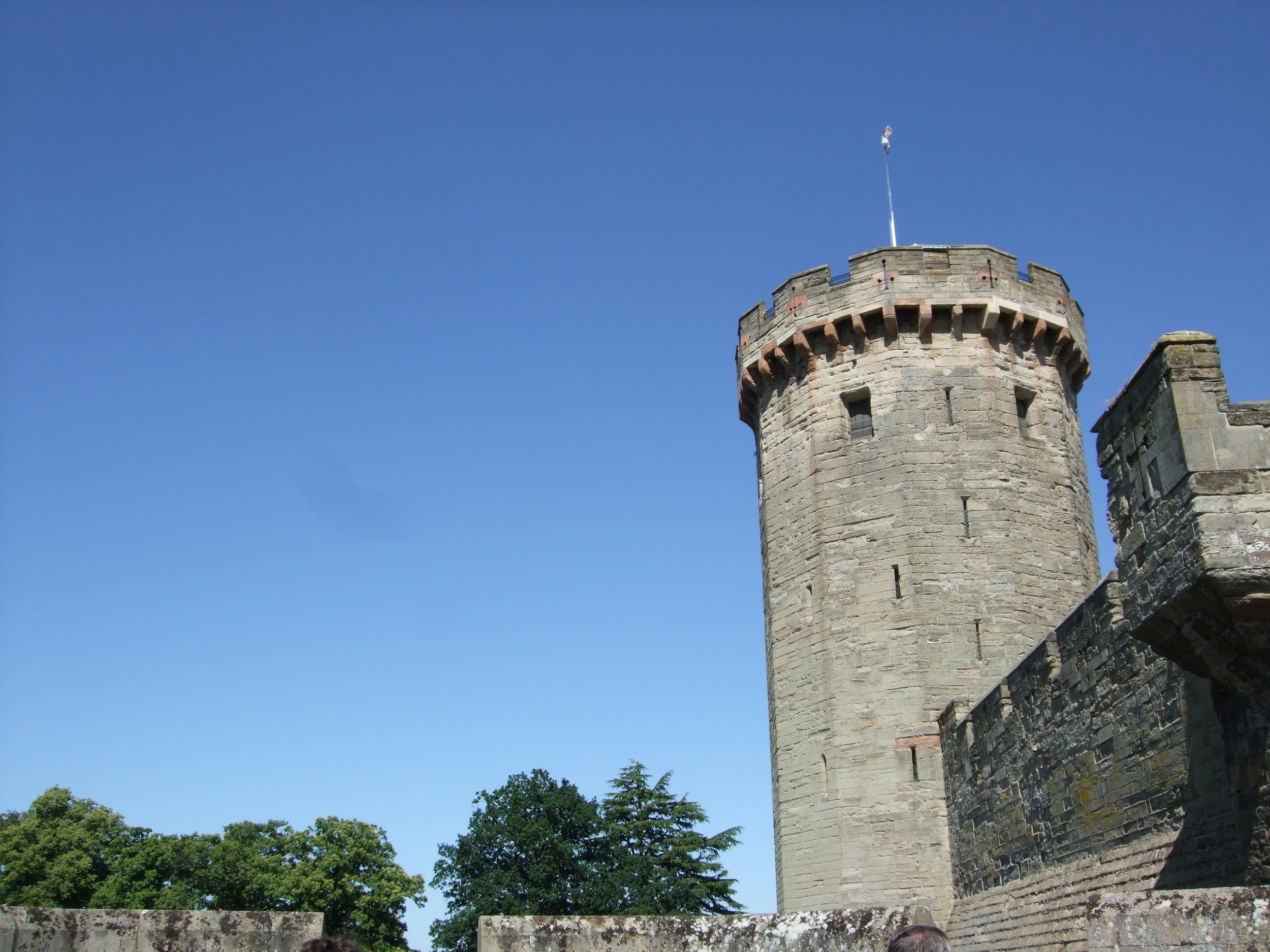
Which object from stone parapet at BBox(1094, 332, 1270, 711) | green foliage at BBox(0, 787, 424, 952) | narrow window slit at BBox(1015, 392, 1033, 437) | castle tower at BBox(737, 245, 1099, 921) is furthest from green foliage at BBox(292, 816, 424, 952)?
stone parapet at BBox(1094, 332, 1270, 711)

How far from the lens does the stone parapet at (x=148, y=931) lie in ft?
15.9

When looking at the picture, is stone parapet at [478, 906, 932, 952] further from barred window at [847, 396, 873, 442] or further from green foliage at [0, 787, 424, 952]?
green foliage at [0, 787, 424, 952]

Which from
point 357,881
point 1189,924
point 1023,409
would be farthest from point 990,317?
point 357,881

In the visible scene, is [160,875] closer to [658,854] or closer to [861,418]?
[658,854]

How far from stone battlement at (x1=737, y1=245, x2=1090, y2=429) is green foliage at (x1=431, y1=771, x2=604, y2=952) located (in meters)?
20.6

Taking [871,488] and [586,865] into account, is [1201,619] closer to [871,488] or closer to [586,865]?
[871,488]

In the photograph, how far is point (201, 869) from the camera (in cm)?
3916

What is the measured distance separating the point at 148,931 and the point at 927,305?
676 inches

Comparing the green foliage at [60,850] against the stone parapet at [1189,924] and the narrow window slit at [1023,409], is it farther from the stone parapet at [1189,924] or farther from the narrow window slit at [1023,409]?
the stone parapet at [1189,924]

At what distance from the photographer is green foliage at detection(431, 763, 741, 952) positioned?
34.3 metres

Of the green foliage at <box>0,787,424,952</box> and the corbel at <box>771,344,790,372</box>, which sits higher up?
the corbel at <box>771,344,790,372</box>

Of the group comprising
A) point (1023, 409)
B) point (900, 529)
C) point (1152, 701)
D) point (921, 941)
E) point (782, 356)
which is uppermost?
point (782, 356)

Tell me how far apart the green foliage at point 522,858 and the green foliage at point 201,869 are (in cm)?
298

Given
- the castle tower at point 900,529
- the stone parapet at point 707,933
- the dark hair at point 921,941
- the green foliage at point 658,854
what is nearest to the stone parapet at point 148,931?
the stone parapet at point 707,933
